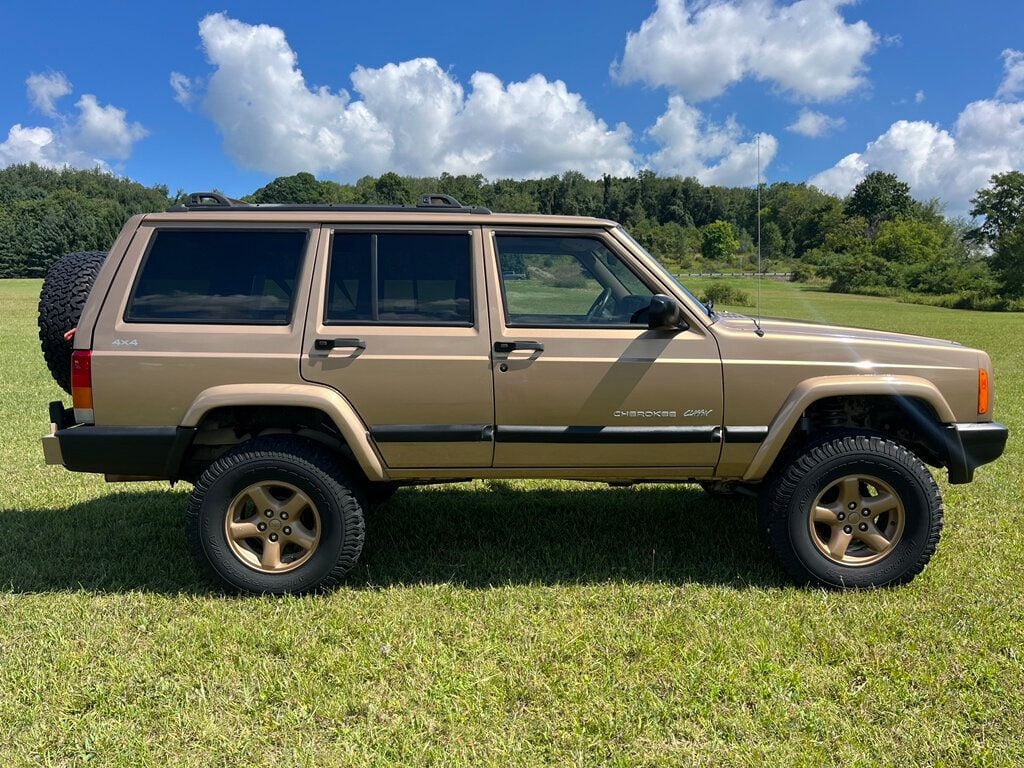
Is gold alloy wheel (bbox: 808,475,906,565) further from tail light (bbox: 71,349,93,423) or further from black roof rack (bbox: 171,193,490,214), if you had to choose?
tail light (bbox: 71,349,93,423)

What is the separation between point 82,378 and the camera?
11.6 feet

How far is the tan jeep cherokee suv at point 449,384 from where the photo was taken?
3562 millimetres

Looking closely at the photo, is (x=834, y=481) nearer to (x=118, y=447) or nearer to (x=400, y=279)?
(x=400, y=279)

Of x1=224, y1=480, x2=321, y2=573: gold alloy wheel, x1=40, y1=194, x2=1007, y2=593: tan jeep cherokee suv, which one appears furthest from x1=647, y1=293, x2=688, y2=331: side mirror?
x1=224, y1=480, x2=321, y2=573: gold alloy wheel

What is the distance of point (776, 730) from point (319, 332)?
→ 263 centimetres

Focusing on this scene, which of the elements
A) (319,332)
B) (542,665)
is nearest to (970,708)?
(542,665)

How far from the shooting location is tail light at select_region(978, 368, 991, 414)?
375cm

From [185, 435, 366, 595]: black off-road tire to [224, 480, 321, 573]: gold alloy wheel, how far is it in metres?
0.03

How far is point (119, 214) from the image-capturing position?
7500cm

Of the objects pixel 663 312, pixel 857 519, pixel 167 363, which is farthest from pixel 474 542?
pixel 857 519

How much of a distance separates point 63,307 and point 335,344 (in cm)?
156

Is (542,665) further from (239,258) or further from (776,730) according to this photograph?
(239,258)

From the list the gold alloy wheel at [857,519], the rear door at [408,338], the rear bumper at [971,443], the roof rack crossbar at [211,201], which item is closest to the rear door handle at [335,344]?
the rear door at [408,338]

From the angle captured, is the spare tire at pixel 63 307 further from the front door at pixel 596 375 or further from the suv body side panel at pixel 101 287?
the front door at pixel 596 375
